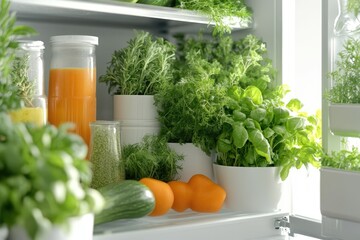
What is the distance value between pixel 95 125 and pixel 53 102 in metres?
0.13

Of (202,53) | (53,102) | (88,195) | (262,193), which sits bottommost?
(262,193)

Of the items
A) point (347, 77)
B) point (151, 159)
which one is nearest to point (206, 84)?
point (151, 159)

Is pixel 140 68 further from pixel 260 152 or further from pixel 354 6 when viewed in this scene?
pixel 354 6

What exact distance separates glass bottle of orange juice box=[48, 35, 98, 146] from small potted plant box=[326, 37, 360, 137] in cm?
54

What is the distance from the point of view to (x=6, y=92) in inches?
38.8

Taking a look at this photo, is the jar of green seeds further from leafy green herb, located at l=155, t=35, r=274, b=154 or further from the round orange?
leafy green herb, located at l=155, t=35, r=274, b=154

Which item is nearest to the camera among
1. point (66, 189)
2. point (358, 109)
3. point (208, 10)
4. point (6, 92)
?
point (66, 189)

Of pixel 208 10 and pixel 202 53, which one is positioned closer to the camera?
pixel 208 10

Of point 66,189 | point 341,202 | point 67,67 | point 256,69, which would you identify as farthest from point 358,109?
point 66,189

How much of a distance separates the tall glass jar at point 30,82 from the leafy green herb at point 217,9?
401mm

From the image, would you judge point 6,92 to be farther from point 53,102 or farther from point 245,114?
point 245,114

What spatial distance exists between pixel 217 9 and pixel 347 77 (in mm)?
410

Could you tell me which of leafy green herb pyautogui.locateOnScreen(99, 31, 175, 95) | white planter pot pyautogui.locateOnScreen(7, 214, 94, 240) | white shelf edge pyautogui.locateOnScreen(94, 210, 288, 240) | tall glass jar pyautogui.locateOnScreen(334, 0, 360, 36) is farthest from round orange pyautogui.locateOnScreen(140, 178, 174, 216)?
tall glass jar pyautogui.locateOnScreen(334, 0, 360, 36)

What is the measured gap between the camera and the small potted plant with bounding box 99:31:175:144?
4.90 feet
